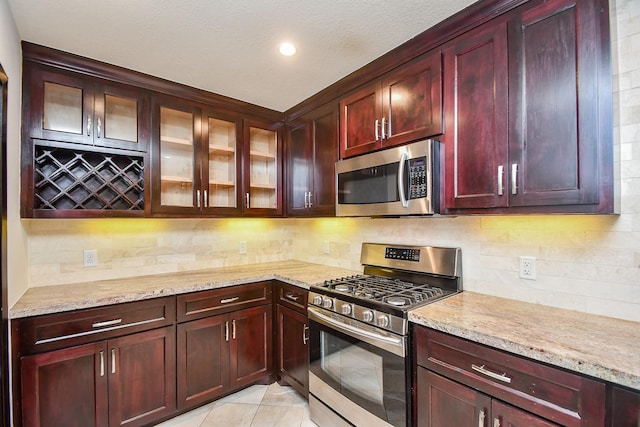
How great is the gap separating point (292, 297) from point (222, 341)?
60 centimetres

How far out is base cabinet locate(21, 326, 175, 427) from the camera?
5.32 feet

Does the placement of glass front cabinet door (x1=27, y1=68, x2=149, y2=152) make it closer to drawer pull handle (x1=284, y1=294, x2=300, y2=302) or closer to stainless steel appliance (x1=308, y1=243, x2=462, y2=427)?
drawer pull handle (x1=284, y1=294, x2=300, y2=302)

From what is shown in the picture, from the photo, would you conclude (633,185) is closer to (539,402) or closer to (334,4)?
(539,402)

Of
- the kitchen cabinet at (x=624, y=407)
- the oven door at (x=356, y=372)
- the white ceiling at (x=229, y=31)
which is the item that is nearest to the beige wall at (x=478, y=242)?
the kitchen cabinet at (x=624, y=407)

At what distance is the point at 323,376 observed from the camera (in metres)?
1.96

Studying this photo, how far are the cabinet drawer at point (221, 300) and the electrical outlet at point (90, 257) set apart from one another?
78 cm

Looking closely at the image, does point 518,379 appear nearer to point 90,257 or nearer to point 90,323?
point 90,323

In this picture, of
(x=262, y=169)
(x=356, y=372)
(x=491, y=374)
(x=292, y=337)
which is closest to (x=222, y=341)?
(x=292, y=337)

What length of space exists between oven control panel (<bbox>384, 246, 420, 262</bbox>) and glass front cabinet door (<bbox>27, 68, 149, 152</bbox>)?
1.94 meters

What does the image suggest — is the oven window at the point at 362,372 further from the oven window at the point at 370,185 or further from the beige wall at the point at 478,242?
the oven window at the point at 370,185

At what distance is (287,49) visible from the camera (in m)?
1.85

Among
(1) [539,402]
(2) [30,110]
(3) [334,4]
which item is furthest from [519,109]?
(2) [30,110]

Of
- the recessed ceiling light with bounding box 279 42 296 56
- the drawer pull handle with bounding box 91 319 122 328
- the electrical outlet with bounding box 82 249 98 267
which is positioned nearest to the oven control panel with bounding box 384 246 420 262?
the recessed ceiling light with bounding box 279 42 296 56

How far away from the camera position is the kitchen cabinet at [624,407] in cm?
90
